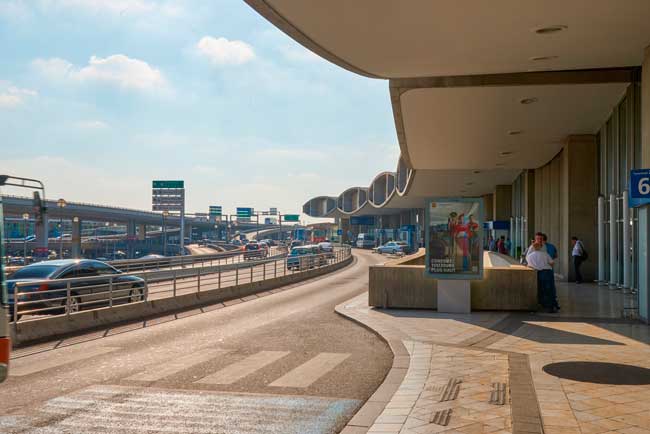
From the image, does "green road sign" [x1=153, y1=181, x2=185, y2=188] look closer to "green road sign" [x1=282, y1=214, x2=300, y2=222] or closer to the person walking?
"green road sign" [x1=282, y1=214, x2=300, y2=222]

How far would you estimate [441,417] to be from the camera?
6.25m

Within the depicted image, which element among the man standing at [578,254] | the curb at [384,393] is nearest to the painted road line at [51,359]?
the curb at [384,393]

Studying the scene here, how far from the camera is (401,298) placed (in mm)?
15891

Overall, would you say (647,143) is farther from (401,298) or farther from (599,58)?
(401,298)

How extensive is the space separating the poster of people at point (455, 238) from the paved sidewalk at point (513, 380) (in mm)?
1895

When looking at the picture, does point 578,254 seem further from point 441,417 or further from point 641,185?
point 441,417

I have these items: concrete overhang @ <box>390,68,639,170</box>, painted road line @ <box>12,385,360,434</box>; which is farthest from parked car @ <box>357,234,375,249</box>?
painted road line @ <box>12,385,360,434</box>

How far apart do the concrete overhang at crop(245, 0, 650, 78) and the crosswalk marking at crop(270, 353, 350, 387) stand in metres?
6.41

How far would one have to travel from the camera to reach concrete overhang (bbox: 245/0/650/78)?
39.5ft

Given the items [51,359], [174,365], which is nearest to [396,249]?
[51,359]

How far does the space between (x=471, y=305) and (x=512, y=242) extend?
34949mm

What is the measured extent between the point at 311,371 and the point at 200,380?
1531 mm

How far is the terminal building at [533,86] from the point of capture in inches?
496

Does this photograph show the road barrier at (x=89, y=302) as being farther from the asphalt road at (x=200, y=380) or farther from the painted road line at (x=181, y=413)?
the painted road line at (x=181, y=413)
